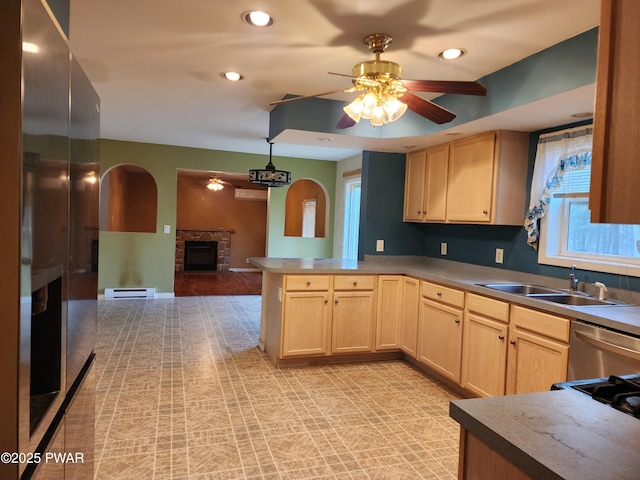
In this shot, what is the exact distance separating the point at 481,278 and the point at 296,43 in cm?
226

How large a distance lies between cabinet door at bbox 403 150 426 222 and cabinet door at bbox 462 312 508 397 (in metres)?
1.51

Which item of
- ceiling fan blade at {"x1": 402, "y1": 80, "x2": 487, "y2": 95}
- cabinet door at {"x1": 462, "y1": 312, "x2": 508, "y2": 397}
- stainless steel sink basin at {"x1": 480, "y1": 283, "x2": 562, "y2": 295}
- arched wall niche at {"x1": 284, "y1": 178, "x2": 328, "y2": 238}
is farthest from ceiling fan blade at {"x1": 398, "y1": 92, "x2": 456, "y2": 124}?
arched wall niche at {"x1": 284, "y1": 178, "x2": 328, "y2": 238}

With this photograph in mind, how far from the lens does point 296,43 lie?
2.49m

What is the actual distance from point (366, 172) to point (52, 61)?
12.1 ft

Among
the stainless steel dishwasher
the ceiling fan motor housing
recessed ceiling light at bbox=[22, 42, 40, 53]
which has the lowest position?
the stainless steel dishwasher

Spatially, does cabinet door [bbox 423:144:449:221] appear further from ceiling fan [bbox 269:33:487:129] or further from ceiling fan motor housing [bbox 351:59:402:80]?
ceiling fan motor housing [bbox 351:59:402:80]

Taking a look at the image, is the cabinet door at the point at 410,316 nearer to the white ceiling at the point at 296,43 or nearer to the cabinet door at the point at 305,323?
the cabinet door at the point at 305,323

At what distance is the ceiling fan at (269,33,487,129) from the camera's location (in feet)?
6.98

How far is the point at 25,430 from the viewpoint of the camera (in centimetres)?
82

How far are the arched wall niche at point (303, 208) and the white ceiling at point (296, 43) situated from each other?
4.73 meters

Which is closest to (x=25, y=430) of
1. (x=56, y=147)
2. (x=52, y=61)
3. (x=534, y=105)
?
(x=56, y=147)

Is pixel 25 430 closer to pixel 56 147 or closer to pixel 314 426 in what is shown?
pixel 56 147

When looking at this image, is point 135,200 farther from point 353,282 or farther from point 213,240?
point 353,282

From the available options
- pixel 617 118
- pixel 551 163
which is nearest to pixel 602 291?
pixel 551 163
